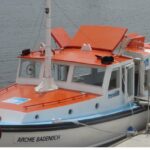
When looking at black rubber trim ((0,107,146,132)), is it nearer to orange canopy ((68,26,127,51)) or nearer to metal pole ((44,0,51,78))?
metal pole ((44,0,51,78))

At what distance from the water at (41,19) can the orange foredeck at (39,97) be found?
1021 cm

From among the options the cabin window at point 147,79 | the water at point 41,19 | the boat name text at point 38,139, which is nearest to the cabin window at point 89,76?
the cabin window at point 147,79

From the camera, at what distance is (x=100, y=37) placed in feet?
42.2

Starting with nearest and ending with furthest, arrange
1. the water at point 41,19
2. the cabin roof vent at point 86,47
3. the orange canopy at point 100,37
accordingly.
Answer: the cabin roof vent at point 86,47
the orange canopy at point 100,37
the water at point 41,19

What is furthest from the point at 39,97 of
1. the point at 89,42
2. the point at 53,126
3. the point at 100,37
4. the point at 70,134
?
the point at 100,37

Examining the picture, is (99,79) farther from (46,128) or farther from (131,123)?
(46,128)

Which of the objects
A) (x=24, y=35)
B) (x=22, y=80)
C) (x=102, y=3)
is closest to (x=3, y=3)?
(x=102, y=3)

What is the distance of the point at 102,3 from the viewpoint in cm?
6297

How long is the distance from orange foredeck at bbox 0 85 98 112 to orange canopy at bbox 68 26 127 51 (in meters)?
1.75

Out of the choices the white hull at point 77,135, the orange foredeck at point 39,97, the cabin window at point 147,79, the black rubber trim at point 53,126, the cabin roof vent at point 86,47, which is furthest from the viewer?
the cabin window at point 147,79

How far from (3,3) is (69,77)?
1705 inches

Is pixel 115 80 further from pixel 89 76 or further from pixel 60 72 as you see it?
pixel 60 72

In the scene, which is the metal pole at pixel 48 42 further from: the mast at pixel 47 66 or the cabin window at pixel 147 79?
the cabin window at pixel 147 79

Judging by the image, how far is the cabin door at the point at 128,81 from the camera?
12.1 m
